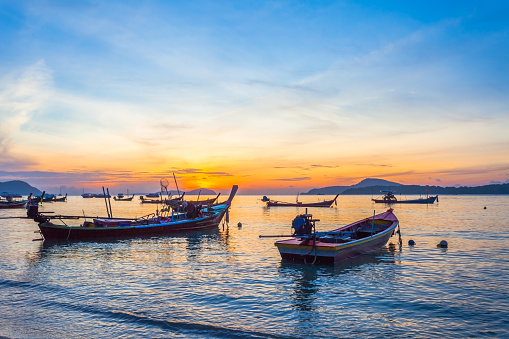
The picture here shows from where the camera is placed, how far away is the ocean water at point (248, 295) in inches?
444

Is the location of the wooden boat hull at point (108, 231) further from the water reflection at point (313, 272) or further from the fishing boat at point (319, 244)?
the water reflection at point (313, 272)

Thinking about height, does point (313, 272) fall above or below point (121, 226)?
below

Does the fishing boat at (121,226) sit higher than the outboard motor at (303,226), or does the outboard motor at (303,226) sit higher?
the outboard motor at (303,226)

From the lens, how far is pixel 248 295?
14977 millimetres

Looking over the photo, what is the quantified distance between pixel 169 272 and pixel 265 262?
587cm

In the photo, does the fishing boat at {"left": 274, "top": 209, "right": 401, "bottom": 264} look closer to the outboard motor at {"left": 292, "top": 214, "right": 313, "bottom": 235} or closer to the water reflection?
the outboard motor at {"left": 292, "top": 214, "right": 313, "bottom": 235}

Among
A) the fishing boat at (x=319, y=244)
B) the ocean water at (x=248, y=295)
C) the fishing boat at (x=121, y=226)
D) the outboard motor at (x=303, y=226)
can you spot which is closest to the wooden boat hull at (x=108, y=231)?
the fishing boat at (x=121, y=226)

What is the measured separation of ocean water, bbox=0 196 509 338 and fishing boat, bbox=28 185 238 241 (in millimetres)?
5138

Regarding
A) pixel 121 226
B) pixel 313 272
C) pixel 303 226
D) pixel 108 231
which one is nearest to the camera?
pixel 313 272

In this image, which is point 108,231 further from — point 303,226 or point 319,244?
point 319,244

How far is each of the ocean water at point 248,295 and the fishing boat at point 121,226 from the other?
514 cm

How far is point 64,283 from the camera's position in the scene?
1700 centimetres

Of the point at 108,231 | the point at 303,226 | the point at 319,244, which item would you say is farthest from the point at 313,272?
the point at 108,231

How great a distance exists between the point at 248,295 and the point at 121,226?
2327 cm
